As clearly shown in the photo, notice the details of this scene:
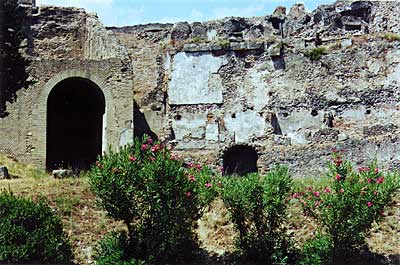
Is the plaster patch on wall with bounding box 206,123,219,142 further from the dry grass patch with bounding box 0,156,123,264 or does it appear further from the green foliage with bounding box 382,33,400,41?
the dry grass patch with bounding box 0,156,123,264

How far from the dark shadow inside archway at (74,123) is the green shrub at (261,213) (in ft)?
33.6

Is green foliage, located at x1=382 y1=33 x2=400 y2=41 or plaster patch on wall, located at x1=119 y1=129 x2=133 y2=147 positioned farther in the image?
green foliage, located at x1=382 y1=33 x2=400 y2=41

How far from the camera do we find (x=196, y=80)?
24.3m

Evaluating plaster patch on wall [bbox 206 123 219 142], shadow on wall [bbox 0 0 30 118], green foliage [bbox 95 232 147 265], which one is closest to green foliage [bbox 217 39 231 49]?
plaster patch on wall [bbox 206 123 219 142]

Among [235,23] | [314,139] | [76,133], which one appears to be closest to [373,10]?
[235,23]

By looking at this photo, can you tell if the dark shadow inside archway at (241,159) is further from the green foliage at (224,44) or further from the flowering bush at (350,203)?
the flowering bush at (350,203)

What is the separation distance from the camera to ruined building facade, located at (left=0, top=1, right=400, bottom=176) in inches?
893

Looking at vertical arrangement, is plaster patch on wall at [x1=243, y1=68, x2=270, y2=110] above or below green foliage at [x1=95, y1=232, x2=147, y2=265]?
above

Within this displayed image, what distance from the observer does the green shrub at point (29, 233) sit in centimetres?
1291

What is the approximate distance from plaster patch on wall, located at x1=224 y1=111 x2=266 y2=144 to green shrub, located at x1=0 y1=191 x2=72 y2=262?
35.2 ft

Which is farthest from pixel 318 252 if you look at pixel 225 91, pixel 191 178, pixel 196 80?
pixel 196 80

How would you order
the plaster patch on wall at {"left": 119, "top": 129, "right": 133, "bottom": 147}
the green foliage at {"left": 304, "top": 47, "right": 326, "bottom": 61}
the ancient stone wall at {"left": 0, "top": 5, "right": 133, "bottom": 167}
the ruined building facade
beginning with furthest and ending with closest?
the green foliage at {"left": 304, "top": 47, "right": 326, "bottom": 61}, the ruined building facade, the plaster patch on wall at {"left": 119, "top": 129, "right": 133, "bottom": 147}, the ancient stone wall at {"left": 0, "top": 5, "right": 133, "bottom": 167}

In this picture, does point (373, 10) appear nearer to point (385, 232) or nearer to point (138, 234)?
point (385, 232)

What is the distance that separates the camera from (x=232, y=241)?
14.4 m
